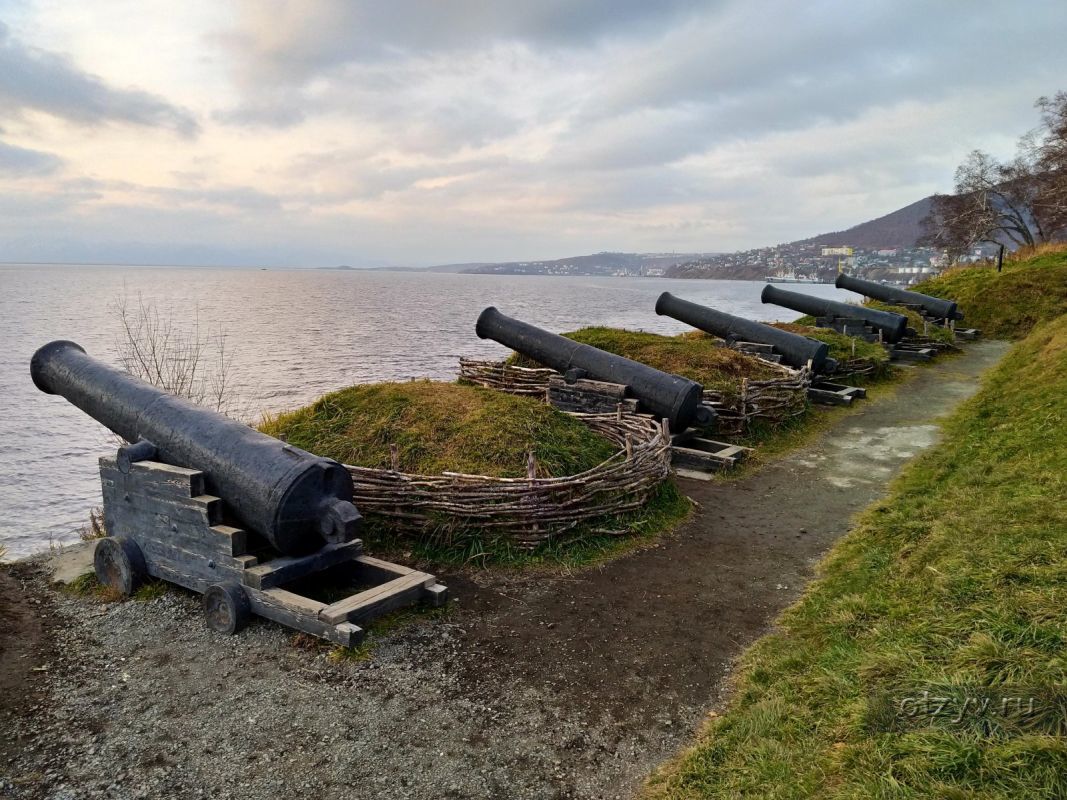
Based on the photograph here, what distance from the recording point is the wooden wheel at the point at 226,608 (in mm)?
5656

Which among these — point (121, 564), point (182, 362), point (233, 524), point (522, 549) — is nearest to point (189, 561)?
point (233, 524)

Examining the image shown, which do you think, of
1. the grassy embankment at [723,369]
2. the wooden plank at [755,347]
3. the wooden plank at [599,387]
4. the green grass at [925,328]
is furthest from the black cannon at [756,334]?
the green grass at [925,328]

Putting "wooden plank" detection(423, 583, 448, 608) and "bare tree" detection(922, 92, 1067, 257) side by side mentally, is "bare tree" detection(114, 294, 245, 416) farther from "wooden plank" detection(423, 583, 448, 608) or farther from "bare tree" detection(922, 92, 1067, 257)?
"bare tree" detection(922, 92, 1067, 257)

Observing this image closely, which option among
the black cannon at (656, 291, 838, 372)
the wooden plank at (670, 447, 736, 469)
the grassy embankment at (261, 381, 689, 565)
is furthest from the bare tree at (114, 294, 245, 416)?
the black cannon at (656, 291, 838, 372)

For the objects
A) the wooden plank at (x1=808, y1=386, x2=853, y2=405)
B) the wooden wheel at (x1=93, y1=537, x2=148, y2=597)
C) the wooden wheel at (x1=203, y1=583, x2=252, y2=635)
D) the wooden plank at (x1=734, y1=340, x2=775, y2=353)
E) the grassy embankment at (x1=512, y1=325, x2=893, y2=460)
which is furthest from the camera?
the wooden plank at (x1=734, y1=340, x2=775, y2=353)

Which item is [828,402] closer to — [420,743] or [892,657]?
[892,657]

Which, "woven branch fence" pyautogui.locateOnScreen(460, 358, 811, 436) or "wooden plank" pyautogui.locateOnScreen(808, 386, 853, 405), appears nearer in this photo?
"woven branch fence" pyautogui.locateOnScreen(460, 358, 811, 436)

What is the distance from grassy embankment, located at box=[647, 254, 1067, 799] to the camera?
10.7 ft

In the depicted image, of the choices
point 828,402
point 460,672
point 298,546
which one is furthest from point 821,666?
point 828,402

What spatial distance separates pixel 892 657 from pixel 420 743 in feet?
9.75

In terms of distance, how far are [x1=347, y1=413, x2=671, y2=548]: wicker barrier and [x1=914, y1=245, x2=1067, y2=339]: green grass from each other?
24.8 meters

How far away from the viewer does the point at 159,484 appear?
6285 millimetres

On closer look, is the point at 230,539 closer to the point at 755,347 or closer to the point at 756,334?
the point at 755,347

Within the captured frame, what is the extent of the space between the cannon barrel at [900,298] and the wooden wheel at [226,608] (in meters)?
23.9
